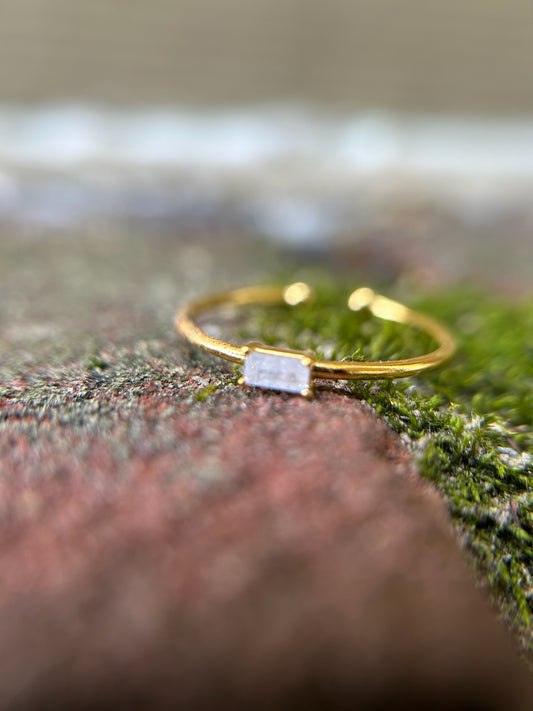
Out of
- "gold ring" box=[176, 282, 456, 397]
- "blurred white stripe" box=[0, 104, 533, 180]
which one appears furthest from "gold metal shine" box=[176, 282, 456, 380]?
"blurred white stripe" box=[0, 104, 533, 180]

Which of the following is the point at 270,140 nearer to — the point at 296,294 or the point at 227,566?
the point at 296,294

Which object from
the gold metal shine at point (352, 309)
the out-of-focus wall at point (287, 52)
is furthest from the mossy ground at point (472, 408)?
the out-of-focus wall at point (287, 52)

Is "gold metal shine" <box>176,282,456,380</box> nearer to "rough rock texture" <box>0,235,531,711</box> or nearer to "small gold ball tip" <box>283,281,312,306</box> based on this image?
"small gold ball tip" <box>283,281,312,306</box>

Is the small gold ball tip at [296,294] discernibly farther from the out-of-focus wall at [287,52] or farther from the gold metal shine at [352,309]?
the out-of-focus wall at [287,52]

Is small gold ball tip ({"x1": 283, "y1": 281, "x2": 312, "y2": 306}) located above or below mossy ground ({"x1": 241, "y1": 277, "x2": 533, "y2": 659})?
above

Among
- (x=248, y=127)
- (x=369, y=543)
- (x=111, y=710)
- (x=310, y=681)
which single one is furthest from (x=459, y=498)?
(x=248, y=127)

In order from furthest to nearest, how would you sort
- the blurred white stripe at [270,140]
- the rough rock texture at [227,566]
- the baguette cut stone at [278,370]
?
1. the blurred white stripe at [270,140]
2. the baguette cut stone at [278,370]
3. the rough rock texture at [227,566]

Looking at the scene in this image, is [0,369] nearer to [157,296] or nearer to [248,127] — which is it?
[157,296]
